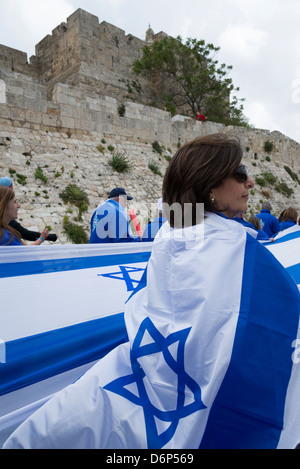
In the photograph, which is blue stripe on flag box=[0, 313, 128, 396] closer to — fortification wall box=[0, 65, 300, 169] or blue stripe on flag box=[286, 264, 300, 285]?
blue stripe on flag box=[286, 264, 300, 285]

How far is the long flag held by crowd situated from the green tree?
20892mm

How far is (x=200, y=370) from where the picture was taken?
1.06 metres

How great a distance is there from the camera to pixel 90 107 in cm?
1120

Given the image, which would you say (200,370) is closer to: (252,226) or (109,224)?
(252,226)

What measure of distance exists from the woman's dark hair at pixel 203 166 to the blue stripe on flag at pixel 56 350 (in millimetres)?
689

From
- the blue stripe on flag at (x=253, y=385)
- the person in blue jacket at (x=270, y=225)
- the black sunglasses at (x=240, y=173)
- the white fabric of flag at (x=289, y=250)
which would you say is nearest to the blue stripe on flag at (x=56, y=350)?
the blue stripe on flag at (x=253, y=385)

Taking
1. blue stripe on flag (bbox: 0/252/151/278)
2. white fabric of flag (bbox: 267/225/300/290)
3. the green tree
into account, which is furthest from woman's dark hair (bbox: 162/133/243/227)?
the green tree

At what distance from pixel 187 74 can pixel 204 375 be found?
73.3ft

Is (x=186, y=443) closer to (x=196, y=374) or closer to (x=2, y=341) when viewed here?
(x=196, y=374)

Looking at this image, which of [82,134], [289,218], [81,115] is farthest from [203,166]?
[81,115]

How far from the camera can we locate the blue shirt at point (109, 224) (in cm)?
434

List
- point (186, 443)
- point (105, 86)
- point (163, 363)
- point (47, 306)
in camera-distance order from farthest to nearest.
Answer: point (105, 86)
point (47, 306)
point (163, 363)
point (186, 443)

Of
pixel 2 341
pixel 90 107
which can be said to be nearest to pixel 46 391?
pixel 2 341

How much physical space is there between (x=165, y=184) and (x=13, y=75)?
37.3ft
